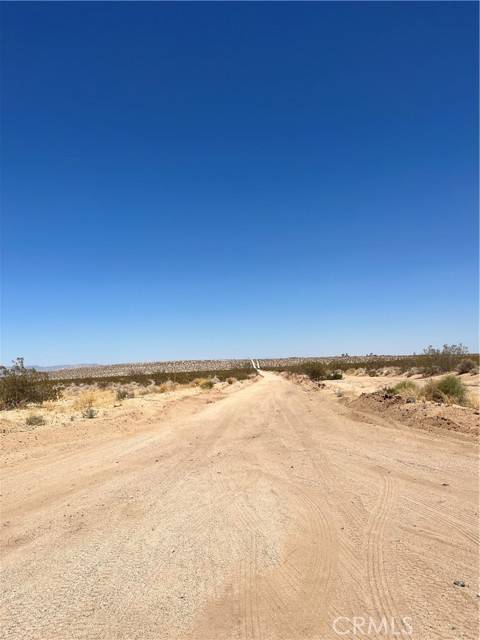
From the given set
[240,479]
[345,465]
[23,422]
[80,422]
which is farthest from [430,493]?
[23,422]

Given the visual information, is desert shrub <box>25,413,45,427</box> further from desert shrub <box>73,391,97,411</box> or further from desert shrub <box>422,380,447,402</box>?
desert shrub <box>422,380,447,402</box>

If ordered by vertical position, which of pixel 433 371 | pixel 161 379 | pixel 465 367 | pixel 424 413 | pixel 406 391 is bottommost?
pixel 161 379

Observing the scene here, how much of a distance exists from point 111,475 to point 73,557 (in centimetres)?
416

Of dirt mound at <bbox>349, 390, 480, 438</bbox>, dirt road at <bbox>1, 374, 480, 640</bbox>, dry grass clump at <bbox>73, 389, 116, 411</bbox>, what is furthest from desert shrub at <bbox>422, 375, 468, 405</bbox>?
dry grass clump at <bbox>73, 389, 116, 411</bbox>

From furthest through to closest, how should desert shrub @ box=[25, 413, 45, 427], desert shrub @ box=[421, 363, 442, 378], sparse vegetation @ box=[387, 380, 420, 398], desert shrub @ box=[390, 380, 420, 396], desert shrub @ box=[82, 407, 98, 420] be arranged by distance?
desert shrub @ box=[421, 363, 442, 378], desert shrub @ box=[390, 380, 420, 396], sparse vegetation @ box=[387, 380, 420, 398], desert shrub @ box=[82, 407, 98, 420], desert shrub @ box=[25, 413, 45, 427]

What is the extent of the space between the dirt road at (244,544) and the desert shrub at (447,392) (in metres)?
6.51

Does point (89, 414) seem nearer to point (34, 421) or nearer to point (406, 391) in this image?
point (34, 421)

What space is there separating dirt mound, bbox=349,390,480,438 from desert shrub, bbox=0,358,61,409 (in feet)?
53.5

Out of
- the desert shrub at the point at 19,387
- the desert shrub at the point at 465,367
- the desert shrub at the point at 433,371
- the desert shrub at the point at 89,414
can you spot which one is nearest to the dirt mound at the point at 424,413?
the desert shrub at the point at 89,414

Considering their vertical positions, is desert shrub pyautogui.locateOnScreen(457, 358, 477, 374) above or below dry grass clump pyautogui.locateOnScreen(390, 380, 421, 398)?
above

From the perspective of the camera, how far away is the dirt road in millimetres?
4430

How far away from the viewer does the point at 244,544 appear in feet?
20.1

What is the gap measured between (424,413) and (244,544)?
1057 centimetres

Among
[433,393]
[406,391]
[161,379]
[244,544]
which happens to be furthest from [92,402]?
[161,379]
